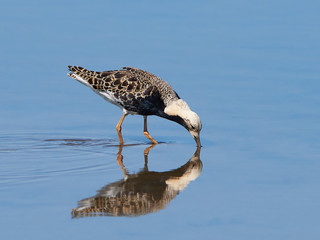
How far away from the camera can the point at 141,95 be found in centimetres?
1513

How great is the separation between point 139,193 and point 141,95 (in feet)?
15.3

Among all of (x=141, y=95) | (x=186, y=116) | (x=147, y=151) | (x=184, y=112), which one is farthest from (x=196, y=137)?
(x=141, y=95)

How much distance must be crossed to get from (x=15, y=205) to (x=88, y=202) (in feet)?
3.26

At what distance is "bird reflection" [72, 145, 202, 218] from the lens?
9759mm

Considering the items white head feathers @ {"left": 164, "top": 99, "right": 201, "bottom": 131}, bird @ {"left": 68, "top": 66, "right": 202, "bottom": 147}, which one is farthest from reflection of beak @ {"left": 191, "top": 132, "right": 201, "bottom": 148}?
bird @ {"left": 68, "top": 66, "right": 202, "bottom": 147}

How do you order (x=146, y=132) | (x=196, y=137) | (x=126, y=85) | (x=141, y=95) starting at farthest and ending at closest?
(x=126, y=85) → (x=141, y=95) → (x=146, y=132) → (x=196, y=137)

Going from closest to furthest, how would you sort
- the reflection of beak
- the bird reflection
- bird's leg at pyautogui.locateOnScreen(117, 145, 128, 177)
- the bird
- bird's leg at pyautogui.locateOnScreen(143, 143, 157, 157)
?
the bird reflection
bird's leg at pyautogui.locateOnScreen(117, 145, 128, 177)
bird's leg at pyautogui.locateOnScreen(143, 143, 157, 157)
the reflection of beak
the bird

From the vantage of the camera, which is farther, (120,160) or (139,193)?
(120,160)

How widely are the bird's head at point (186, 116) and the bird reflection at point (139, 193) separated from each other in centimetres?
168

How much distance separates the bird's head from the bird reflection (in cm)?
168

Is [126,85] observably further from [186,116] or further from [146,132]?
[186,116]

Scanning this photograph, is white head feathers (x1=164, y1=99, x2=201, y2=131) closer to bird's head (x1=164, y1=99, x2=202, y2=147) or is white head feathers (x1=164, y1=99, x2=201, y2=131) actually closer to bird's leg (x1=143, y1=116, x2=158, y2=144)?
bird's head (x1=164, y1=99, x2=202, y2=147)

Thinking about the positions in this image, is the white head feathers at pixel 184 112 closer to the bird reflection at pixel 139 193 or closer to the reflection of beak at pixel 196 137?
the reflection of beak at pixel 196 137

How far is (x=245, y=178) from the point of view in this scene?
38.0ft
